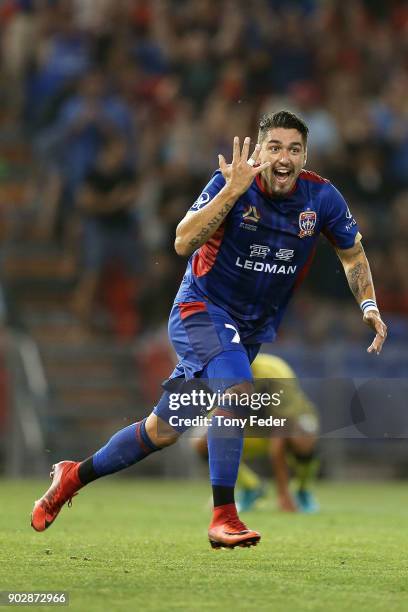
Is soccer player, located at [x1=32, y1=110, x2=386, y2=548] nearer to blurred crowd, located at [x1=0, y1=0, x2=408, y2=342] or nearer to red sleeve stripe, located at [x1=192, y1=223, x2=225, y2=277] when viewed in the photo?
red sleeve stripe, located at [x1=192, y1=223, x2=225, y2=277]

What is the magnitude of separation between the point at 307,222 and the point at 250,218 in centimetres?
33

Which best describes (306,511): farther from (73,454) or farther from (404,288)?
(404,288)

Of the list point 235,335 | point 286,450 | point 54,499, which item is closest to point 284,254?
point 235,335

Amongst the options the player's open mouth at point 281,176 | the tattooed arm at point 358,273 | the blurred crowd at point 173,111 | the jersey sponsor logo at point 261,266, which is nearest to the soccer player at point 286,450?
the tattooed arm at point 358,273

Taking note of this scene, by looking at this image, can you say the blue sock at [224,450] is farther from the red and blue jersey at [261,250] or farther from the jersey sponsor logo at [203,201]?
the jersey sponsor logo at [203,201]

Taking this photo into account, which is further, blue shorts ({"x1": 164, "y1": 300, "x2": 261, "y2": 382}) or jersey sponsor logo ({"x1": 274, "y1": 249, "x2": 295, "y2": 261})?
jersey sponsor logo ({"x1": 274, "y1": 249, "x2": 295, "y2": 261})

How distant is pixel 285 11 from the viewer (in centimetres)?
1931

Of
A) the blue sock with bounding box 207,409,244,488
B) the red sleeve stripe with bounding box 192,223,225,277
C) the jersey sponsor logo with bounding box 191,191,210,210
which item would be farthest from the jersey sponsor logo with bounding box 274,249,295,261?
the blue sock with bounding box 207,409,244,488

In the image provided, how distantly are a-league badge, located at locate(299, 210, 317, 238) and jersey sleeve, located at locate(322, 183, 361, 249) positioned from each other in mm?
119

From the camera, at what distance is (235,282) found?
7.30m

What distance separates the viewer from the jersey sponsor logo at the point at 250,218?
23.6ft

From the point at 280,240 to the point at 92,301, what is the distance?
9459 mm

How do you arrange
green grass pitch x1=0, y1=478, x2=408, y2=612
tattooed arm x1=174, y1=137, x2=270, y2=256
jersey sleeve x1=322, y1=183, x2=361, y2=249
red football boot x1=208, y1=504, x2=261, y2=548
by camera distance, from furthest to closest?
jersey sleeve x1=322, y1=183, x2=361, y2=249
tattooed arm x1=174, y1=137, x2=270, y2=256
red football boot x1=208, y1=504, x2=261, y2=548
green grass pitch x1=0, y1=478, x2=408, y2=612

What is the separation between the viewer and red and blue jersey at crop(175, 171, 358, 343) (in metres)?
7.23
